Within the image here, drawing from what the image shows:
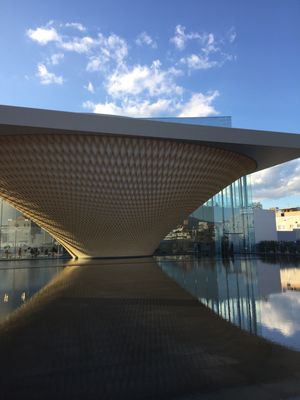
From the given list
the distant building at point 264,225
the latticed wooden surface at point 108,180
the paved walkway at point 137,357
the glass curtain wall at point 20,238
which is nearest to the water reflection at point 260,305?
the paved walkway at point 137,357

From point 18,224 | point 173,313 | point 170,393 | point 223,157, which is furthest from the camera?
point 18,224

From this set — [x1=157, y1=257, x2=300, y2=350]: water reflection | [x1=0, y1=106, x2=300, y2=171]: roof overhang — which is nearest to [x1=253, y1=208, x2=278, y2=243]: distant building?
[x1=0, y1=106, x2=300, y2=171]: roof overhang

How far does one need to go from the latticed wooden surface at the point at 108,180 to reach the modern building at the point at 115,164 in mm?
45

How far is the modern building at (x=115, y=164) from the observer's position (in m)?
15.0

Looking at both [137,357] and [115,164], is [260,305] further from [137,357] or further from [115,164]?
[115,164]

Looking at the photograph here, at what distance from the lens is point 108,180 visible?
18609mm

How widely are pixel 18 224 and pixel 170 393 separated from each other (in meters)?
38.1

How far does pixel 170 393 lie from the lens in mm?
3172

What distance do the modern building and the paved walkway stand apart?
9.15 metres

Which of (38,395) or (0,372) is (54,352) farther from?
(38,395)

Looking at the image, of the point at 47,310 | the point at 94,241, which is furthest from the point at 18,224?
the point at 47,310

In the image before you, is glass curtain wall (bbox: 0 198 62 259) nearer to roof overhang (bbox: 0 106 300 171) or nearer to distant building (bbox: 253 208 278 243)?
distant building (bbox: 253 208 278 243)

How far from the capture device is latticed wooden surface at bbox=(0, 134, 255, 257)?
16.4 meters

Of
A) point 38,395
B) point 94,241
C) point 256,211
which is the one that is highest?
point 256,211
